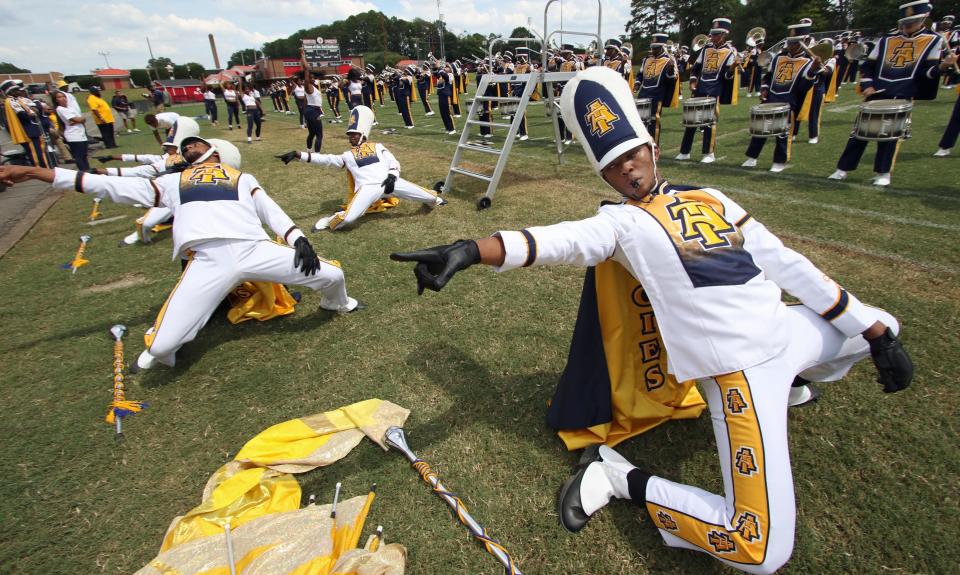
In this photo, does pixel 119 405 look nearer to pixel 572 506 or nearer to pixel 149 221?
pixel 572 506

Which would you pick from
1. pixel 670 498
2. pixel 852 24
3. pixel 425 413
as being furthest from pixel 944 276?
pixel 852 24

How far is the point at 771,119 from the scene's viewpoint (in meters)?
7.03

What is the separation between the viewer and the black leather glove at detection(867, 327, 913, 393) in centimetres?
214

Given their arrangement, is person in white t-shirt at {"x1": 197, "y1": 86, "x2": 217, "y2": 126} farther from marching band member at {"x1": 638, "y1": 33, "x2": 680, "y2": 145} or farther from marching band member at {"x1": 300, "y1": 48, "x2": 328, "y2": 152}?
marching band member at {"x1": 638, "y1": 33, "x2": 680, "y2": 145}

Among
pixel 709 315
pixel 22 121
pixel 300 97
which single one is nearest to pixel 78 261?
pixel 709 315

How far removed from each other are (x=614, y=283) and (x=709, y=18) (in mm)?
70158

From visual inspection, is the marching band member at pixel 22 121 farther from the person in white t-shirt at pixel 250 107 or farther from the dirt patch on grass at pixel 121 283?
the dirt patch on grass at pixel 121 283

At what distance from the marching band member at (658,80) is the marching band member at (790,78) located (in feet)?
5.92

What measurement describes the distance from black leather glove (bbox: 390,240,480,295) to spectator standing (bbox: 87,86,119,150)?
1938cm

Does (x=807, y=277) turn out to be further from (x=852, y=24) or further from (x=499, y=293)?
(x=852, y=24)

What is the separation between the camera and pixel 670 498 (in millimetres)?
2021

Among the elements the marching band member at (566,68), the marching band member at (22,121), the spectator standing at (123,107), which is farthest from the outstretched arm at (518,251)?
the spectator standing at (123,107)

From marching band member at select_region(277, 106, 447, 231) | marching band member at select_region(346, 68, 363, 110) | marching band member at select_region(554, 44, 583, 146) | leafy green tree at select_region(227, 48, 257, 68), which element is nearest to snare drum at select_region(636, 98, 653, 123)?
marching band member at select_region(554, 44, 583, 146)

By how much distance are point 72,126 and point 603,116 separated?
14933 millimetres
